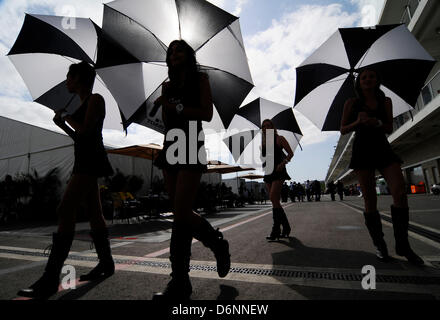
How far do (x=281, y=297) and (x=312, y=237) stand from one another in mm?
2361

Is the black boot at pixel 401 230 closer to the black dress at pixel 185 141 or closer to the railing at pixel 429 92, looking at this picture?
the black dress at pixel 185 141

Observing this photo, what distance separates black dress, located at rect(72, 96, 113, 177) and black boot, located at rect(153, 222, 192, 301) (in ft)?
2.74

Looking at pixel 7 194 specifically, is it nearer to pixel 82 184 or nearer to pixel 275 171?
pixel 82 184

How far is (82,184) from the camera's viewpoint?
1793 millimetres

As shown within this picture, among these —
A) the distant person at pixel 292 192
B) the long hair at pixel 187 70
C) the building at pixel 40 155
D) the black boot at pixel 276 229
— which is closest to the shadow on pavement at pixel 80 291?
the long hair at pixel 187 70

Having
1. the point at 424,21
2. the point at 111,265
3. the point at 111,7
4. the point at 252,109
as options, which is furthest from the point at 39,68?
the point at 424,21

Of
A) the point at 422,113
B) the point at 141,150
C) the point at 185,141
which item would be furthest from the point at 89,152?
the point at 422,113

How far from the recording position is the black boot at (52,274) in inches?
60.8

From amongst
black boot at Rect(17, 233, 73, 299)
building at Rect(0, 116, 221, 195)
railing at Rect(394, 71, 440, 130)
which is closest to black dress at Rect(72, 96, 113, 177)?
black boot at Rect(17, 233, 73, 299)

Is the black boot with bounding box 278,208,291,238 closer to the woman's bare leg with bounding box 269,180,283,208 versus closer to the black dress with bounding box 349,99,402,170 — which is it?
the woman's bare leg with bounding box 269,180,283,208

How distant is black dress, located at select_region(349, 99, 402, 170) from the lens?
7.27 feet

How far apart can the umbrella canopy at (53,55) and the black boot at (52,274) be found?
195 cm

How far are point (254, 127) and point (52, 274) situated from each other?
6.05 m
